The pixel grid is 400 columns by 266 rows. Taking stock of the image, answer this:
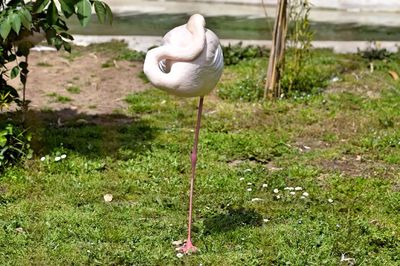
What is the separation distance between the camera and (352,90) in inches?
327

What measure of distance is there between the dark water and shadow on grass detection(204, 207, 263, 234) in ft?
21.0

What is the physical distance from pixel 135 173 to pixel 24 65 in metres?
1.27

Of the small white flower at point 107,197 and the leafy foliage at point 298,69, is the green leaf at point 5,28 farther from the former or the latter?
the leafy foliage at point 298,69

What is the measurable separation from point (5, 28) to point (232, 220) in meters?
2.15

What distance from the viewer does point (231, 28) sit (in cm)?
1236

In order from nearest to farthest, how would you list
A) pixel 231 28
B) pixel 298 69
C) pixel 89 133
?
pixel 89 133 < pixel 298 69 < pixel 231 28

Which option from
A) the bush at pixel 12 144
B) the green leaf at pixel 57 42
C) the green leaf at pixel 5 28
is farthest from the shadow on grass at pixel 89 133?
the green leaf at pixel 5 28

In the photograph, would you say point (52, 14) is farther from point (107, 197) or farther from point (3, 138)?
point (107, 197)

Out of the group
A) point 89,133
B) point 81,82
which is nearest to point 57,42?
point 89,133

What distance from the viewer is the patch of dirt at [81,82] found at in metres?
7.73

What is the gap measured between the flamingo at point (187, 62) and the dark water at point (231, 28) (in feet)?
22.9

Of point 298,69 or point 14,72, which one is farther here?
point 298,69

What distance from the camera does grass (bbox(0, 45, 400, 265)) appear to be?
15.3ft

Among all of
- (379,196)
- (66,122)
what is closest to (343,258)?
(379,196)
